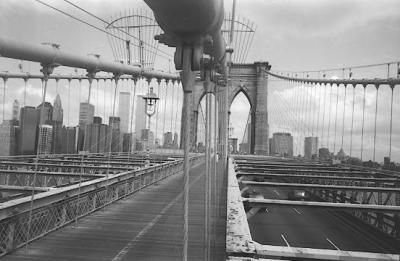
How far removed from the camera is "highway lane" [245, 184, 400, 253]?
665 inches

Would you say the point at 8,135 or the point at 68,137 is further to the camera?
the point at 68,137

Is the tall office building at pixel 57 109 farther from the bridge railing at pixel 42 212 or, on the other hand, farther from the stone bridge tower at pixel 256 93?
the stone bridge tower at pixel 256 93

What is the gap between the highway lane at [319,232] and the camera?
1689 cm

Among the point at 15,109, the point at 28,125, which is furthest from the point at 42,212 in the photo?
the point at 15,109

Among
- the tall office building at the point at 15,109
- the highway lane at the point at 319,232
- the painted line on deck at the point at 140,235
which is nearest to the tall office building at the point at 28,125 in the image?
the tall office building at the point at 15,109

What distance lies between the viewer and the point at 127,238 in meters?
7.72

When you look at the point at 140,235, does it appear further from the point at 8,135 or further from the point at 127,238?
the point at 8,135

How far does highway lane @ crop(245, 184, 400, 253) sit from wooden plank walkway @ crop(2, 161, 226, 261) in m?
8.80

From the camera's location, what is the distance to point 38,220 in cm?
751

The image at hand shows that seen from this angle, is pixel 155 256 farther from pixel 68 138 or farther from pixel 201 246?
pixel 68 138

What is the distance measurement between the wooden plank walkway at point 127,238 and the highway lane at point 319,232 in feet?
28.9

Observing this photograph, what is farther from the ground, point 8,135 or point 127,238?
point 8,135

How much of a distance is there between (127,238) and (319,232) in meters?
17.7

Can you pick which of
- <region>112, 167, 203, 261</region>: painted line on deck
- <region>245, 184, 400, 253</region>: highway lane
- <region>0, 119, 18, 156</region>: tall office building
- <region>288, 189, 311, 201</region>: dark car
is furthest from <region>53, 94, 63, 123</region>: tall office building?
<region>288, 189, 311, 201</region>: dark car
